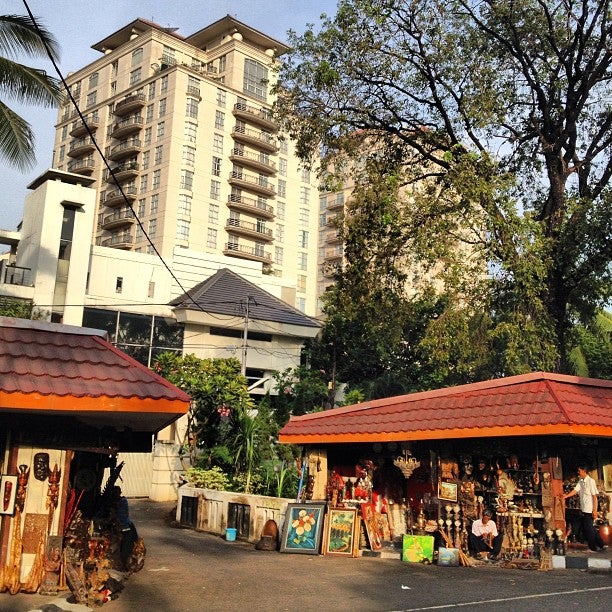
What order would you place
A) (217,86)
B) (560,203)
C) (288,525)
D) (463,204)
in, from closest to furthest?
(288,525), (463,204), (560,203), (217,86)

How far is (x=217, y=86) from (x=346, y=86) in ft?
135

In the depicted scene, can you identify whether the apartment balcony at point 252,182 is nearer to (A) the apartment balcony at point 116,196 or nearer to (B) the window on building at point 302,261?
(B) the window on building at point 302,261

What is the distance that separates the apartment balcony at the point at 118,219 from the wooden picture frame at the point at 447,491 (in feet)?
154

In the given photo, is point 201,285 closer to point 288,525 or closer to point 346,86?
point 346,86

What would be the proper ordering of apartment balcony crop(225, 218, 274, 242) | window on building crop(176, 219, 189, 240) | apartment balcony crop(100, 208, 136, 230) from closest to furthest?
window on building crop(176, 219, 189, 240) < apartment balcony crop(100, 208, 136, 230) < apartment balcony crop(225, 218, 274, 242)

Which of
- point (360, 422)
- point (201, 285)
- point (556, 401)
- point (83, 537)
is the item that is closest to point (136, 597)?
point (83, 537)

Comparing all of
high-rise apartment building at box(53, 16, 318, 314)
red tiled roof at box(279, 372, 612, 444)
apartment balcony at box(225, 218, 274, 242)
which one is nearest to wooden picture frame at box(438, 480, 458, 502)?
red tiled roof at box(279, 372, 612, 444)

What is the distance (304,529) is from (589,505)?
18.2ft

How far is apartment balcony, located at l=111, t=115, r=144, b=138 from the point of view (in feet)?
190

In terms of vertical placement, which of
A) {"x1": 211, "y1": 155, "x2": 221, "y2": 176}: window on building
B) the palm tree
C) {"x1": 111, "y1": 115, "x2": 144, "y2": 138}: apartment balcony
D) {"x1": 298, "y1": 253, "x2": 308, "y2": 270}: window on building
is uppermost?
{"x1": 111, "y1": 115, "x2": 144, "y2": 138}: apartment balcony

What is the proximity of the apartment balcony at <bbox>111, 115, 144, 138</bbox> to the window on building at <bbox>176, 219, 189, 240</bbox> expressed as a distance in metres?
9.47

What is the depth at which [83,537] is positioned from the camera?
933cm

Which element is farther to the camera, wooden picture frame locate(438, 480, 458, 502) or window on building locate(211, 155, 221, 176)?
window on building locate(211, 155, 221, 176)

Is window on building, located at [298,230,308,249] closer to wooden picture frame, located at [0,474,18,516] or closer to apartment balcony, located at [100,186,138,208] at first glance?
apartment balcony, located at [100,186,138,208]
